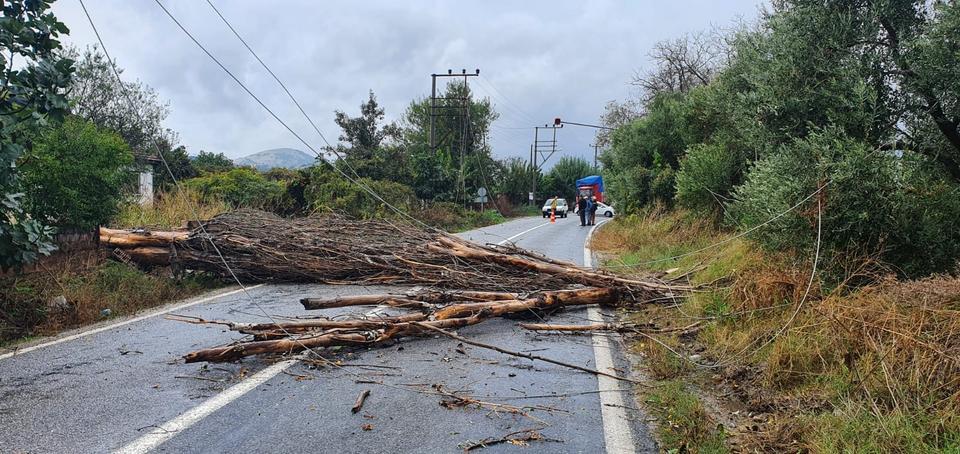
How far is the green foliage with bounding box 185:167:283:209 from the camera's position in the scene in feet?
88.1

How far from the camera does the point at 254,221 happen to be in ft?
38.4

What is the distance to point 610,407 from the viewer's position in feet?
16.3

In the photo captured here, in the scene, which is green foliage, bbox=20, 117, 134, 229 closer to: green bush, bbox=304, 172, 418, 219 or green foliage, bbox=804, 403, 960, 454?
green foliage, bbox=804, 403, 960, 454

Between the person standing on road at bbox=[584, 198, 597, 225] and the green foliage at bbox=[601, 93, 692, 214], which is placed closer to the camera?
the green foliage at bbox=[601, 93, 692, 214]

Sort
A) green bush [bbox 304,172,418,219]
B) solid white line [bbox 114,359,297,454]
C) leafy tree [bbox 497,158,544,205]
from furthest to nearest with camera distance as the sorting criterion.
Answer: leafy tree [bbox 497,158,544,205] < green bush [bbox 304,172,418,219] < solid white line [bbox 114,359,297,454]

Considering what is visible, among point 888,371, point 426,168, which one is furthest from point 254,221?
point 426,168

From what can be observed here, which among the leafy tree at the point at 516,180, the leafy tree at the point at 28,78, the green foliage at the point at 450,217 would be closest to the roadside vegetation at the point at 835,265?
the leafy tree at the point at 28,78

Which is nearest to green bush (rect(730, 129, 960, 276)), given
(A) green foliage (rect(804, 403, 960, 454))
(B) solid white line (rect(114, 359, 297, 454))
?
(A) green foliage (rect(804, 403, 960, 454))

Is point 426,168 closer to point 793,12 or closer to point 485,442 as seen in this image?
point 793,12

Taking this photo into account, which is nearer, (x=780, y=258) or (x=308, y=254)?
(x=780, y=258)

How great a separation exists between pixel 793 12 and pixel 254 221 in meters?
9.29

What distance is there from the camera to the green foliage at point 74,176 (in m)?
A: 9.55

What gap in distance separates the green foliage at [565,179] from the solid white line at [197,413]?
76504 mm

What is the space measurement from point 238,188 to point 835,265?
27.0 metres
